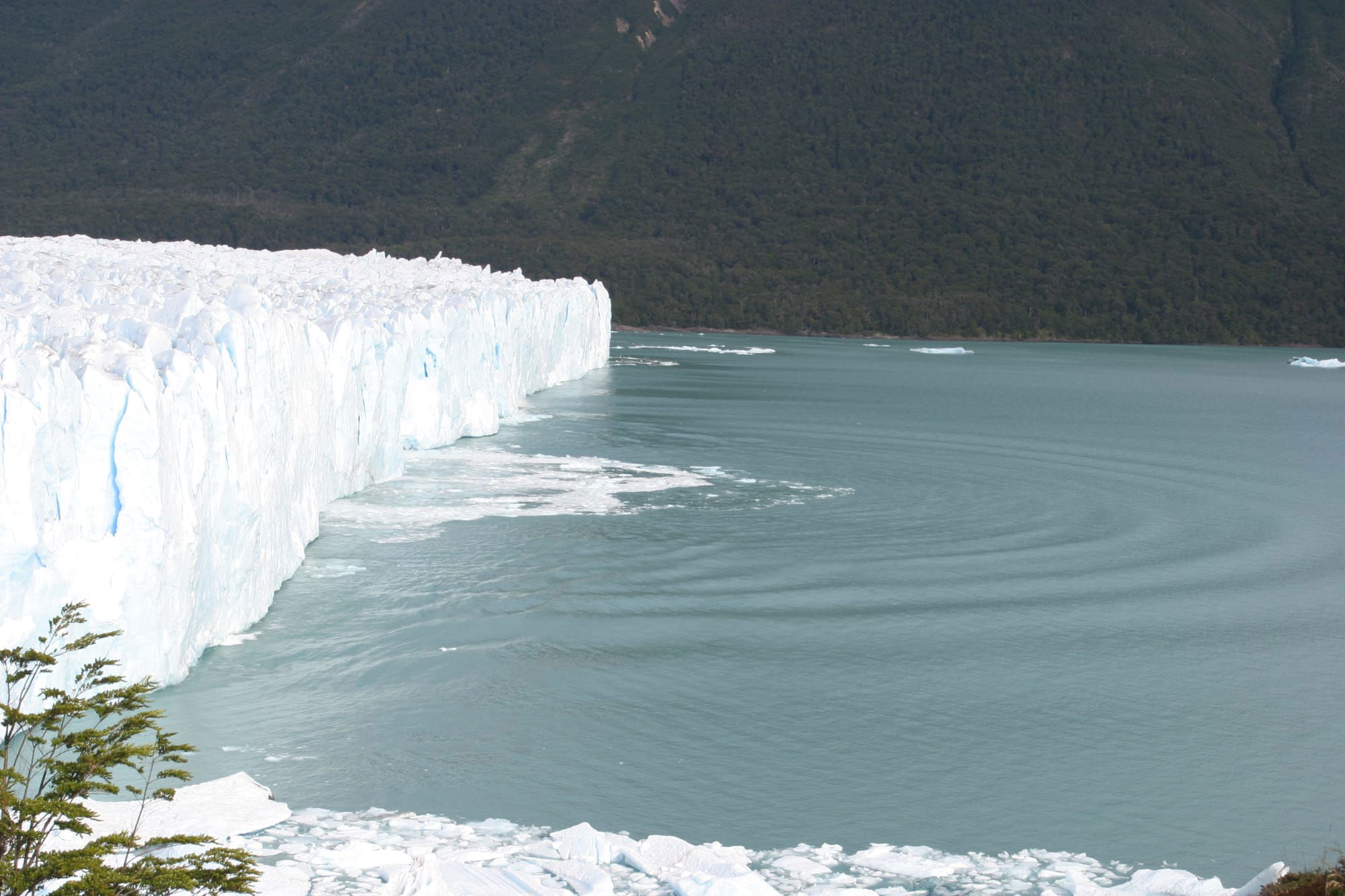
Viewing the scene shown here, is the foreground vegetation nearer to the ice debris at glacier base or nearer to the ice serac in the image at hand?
the ice debris at glacier base

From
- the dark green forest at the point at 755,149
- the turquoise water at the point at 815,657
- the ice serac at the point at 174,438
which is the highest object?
the dark green forest at the point at 755,149

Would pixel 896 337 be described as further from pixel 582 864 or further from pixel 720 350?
pixel 582 864

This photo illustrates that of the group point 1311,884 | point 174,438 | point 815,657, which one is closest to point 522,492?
point 815,657

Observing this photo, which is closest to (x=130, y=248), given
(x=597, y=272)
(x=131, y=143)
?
(x=597, y=272)

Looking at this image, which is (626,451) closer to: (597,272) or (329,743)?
(329,743)

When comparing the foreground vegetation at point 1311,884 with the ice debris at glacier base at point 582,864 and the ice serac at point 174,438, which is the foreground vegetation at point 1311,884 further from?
the ice serac at point 174,438

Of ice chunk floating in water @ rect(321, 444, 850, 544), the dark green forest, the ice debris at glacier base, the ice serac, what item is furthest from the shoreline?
the ice debris at glacier base

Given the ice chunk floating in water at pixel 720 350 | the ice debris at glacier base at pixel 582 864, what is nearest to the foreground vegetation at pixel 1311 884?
the ice debris at glacier base at pixel 582 864
